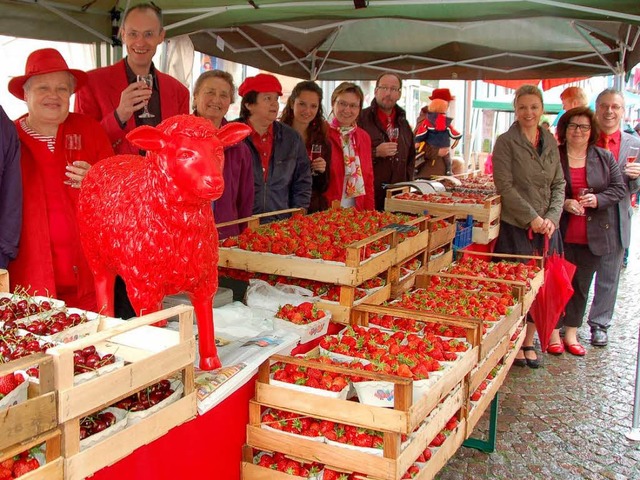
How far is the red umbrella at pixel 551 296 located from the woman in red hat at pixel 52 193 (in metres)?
3.63

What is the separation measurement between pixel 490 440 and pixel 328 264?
1824mm

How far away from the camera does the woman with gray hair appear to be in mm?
4184

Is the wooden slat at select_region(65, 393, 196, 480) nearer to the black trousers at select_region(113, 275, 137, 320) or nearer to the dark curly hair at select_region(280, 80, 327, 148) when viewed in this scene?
the black trousers at select_region(113, 275, 137, 320)

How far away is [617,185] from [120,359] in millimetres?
5408

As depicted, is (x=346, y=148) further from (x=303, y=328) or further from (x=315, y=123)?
(x=303, y=328)

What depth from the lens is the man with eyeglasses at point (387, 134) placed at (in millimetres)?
A: 6599

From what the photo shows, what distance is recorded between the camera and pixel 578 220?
6105 millimetres

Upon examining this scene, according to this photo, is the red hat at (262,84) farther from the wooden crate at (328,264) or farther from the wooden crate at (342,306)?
the wooden crate at (342,306)

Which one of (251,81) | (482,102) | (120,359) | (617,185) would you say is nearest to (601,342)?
(617,185)

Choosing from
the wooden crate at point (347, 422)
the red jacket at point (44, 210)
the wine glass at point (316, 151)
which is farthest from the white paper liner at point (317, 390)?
the wine glass at point (316, 151)

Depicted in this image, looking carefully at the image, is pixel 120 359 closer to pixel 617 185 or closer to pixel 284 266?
pixel 284 266

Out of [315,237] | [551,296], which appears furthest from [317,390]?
[551,296]

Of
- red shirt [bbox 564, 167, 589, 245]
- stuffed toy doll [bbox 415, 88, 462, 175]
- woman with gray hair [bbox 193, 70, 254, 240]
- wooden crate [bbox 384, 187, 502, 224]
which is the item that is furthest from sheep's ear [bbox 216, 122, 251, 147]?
stuffed toy doll [bbox 415, 88, 462, 175]

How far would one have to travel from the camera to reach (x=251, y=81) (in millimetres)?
4605
